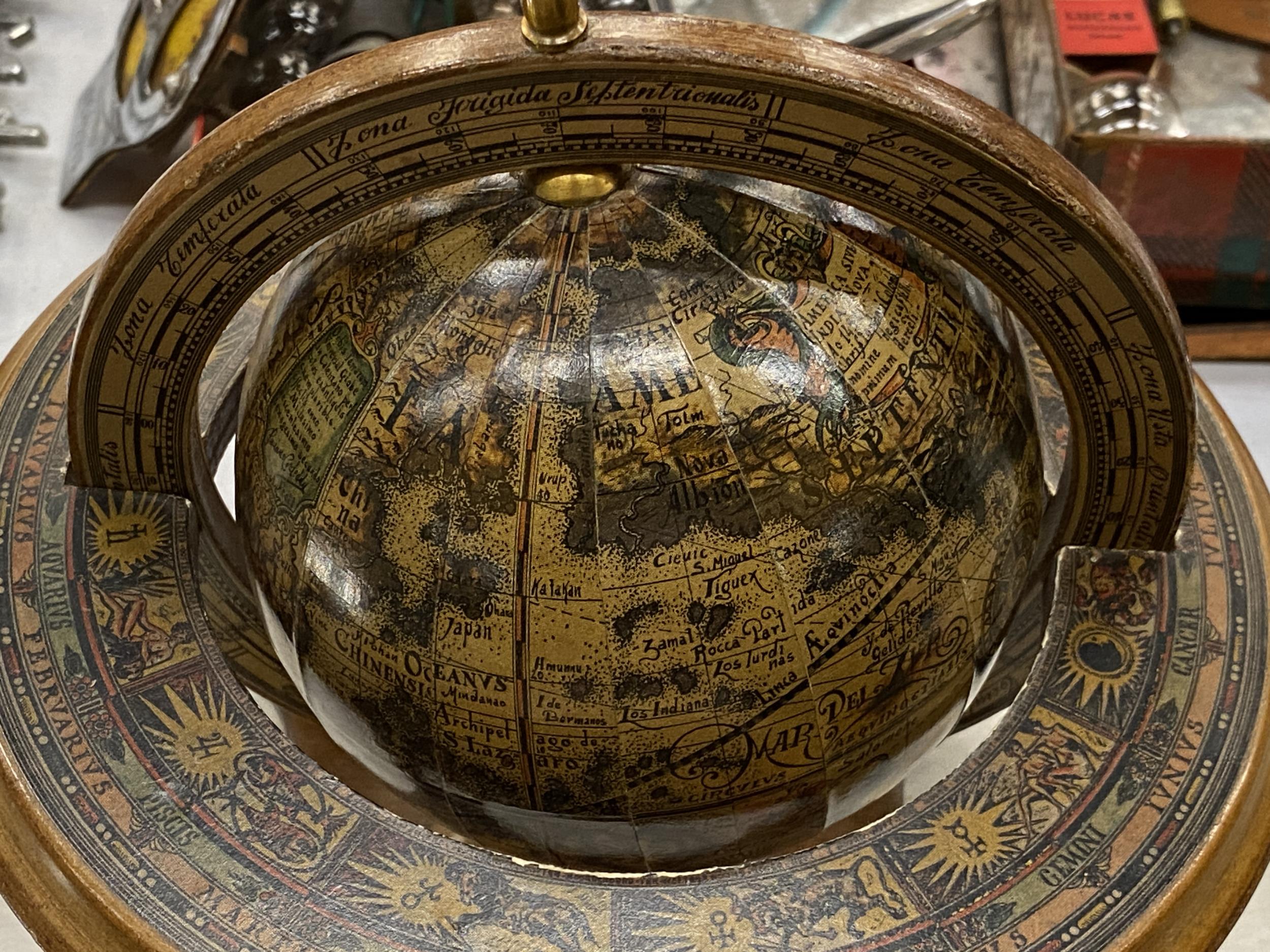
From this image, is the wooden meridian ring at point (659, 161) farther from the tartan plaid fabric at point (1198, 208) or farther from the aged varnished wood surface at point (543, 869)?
the tartan plaid fabric at point (1198, 208)

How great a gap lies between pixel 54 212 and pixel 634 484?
189 cm

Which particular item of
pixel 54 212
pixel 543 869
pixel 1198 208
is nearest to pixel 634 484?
pixel 543 869

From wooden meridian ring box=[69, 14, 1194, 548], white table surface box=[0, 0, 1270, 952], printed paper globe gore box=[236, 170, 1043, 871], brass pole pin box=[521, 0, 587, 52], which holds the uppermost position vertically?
brass pole pin box=[521, 0, 587, 52]

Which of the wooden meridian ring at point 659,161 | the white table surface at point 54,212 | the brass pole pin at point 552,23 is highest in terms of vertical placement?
the brass pole pin at point 552,23

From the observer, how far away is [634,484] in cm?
108

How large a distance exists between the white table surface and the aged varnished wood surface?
1051 mm

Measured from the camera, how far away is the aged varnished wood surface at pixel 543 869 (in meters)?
1.20

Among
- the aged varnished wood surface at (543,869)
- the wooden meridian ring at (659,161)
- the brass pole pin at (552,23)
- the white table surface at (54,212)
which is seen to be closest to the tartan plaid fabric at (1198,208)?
the white table surface at (54,212)

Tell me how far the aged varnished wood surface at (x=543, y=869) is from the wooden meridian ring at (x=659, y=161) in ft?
0.85

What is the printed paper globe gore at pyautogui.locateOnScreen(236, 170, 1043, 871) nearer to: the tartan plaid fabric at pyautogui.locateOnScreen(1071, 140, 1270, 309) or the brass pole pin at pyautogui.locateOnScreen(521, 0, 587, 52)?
the brass pole pin at pyautogui.locateOnScreen(521, 0, 587, 52)

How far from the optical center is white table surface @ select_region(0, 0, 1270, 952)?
241 centimetres

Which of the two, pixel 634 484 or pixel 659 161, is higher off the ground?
pixel 659 161

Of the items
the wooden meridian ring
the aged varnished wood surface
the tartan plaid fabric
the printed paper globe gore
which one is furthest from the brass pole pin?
the tartan plaid fabric

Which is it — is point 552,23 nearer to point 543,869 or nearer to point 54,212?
point 543,869
